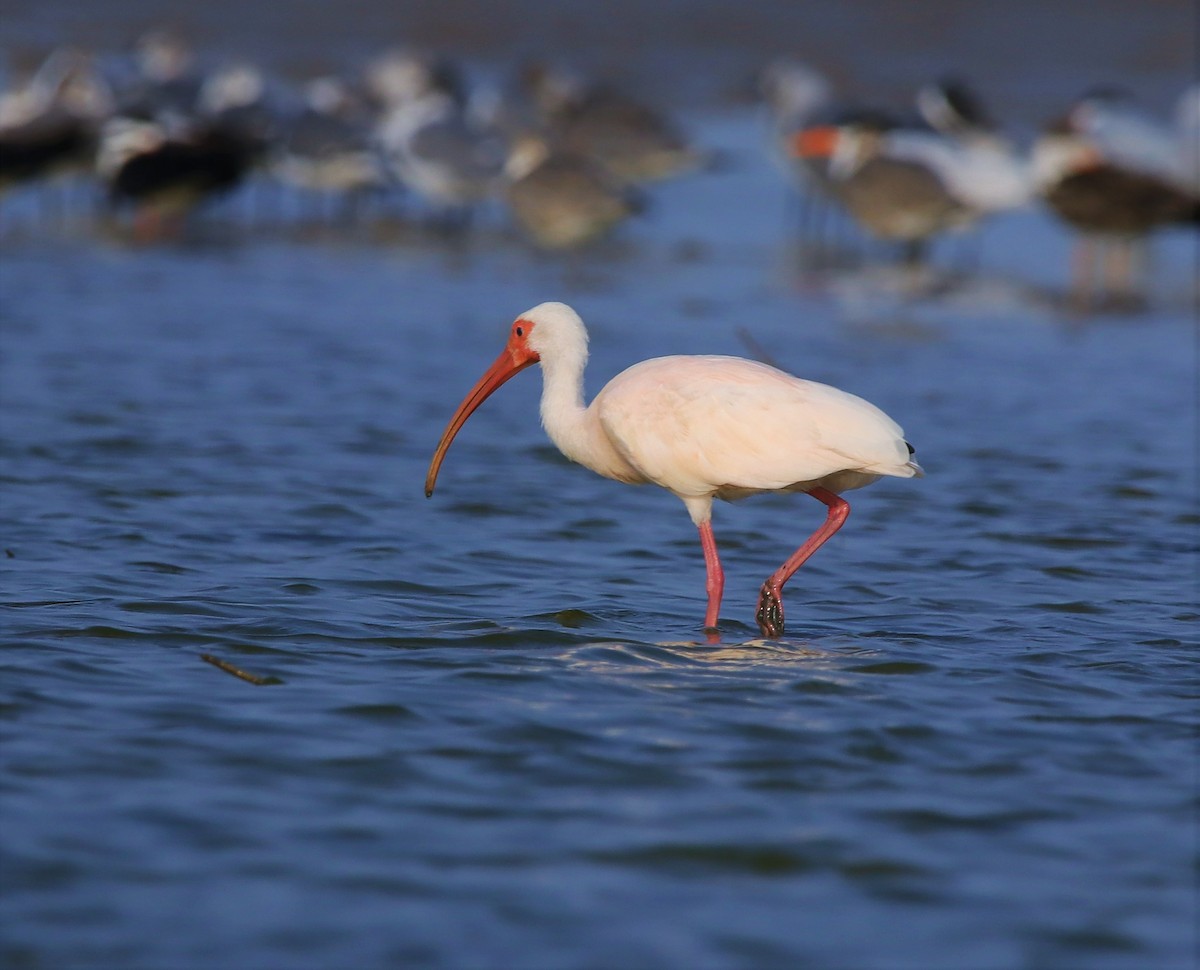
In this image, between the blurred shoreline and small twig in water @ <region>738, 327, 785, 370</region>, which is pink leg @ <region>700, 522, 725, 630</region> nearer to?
small twig in water @ <region>738, 327, 785, 370</region>

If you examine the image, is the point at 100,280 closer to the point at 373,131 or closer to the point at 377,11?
the point at 373,131

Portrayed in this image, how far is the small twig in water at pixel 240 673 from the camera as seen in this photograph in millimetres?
5340

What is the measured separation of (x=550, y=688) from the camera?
5.51m

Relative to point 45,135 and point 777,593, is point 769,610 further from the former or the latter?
point 45,135

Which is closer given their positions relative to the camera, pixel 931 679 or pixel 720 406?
pixel 931 679

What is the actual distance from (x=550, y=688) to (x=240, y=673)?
2.76 feet

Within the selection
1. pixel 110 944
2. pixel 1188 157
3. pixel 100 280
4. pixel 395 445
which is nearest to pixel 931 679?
pixel 110 944

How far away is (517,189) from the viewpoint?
18.5 meters

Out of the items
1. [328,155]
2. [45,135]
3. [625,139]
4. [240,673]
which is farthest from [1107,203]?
[240,673]

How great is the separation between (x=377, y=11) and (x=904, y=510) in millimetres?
27088

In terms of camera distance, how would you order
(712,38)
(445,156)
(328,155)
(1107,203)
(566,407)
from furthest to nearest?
(712,38), (328,155), (445,156), (1107,203), (566,407)

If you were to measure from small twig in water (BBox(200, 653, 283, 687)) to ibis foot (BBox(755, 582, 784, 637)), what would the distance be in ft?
5.84

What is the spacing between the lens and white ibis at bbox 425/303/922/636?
6414mm

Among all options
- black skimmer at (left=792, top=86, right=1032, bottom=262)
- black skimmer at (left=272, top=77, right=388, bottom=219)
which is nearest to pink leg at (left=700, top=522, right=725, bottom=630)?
black skimmer at (left=792, top=86, right=1032, bottom=262)
